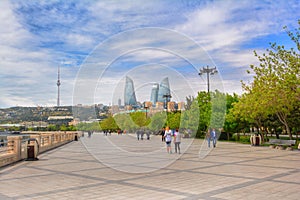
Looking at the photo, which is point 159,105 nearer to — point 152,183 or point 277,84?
point 277,84

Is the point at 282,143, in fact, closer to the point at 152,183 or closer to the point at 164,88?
the point at 152,183

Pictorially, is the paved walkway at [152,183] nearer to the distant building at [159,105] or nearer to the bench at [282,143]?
the bench at [282,143]

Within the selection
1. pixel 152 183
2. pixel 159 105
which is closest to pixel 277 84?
pixel 152 183

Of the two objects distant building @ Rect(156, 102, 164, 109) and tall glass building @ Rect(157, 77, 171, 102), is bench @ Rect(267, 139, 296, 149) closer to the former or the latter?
tall glass building @ Rect(157, 77, 171, 102)

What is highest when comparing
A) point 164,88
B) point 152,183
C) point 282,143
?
point 164,88

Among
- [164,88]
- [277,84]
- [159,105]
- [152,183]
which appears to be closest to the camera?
[152,183]

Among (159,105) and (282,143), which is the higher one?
(159,105)

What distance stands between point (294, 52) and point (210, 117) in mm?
19307

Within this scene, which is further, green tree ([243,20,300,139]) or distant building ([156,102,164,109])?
distant building ([156,102,164,109])

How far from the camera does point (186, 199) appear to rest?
746 cm

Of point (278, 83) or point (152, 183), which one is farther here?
point (278, 83)

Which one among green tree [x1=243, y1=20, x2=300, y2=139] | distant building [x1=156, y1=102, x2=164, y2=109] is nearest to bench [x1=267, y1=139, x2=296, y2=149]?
green tree [x1=243, y1=20, x2=300, y2=139]

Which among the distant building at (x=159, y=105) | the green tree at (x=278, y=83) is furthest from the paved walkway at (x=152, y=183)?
the distant building at (x=159, y=105)

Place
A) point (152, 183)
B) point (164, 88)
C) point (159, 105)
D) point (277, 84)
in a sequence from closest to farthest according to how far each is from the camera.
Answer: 1. point (152, 183)
2. point (277, 84)
3. point (164, 88)
4. point (159, 105)
